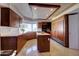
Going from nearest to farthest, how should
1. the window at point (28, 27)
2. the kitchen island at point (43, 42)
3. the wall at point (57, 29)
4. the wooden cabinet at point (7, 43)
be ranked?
the wooden cabinet at point (7, 43) → the window at point (28, 27) → the wall at point (57, 29) → the kitchen island at point (43, 42)

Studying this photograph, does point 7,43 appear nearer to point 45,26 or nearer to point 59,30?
point 45,26

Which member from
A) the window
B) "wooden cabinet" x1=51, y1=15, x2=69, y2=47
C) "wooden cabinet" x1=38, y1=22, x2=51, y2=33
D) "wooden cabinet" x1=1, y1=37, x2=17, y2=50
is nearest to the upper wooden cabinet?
the window

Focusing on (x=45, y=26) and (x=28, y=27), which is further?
(x=45, y=26)

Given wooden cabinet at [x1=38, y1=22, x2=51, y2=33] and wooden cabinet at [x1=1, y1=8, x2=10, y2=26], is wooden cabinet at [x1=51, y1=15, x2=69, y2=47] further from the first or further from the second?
wooden cabinet at [x1=1, y1=8, x2=10, y2=26]

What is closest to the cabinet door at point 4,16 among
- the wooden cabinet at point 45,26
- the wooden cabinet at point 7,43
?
the wooden cabinet at point 7,43

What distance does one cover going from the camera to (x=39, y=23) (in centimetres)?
248

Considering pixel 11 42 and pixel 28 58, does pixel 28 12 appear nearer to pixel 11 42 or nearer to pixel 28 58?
pixel 11 42

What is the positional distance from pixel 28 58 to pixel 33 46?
1239 mm

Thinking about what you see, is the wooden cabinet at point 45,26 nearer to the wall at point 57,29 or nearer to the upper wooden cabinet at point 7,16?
the wall at point 57,29

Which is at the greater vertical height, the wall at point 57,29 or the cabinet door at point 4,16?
the cabinet door at point 4,16

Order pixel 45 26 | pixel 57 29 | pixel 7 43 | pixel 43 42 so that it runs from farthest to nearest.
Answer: pixel 43 42
pixel 57 29
pixel 45 26
pixel 7 43

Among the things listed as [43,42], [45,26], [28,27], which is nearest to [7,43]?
[28,27]

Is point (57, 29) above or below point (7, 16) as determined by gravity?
below

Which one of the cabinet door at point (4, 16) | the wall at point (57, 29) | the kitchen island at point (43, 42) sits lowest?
the kitchen island at point (43, 42)
